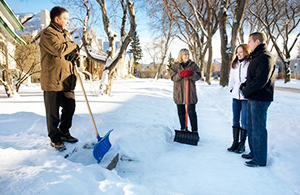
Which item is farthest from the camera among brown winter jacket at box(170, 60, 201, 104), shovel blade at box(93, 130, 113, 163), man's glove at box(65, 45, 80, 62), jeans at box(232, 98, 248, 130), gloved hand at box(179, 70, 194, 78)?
brown winter jacket at box(170, 60, 201, 104)

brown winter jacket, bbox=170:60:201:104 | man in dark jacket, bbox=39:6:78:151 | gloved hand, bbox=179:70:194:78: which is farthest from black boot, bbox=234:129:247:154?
man in dark jacket, bbox=39:6:78:151

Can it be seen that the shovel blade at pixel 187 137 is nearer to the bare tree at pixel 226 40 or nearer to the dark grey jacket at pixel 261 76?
the dark grey jacket at pixel 261 76

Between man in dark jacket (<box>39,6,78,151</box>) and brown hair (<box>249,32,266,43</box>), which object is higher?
brown hair (<box>249,32,266,43</box>)

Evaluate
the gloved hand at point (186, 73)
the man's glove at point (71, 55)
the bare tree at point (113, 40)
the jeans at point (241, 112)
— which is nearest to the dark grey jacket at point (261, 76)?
the jeans at point (241, 112)

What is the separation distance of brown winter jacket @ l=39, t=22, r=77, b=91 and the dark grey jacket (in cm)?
271

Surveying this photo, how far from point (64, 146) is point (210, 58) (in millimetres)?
18174

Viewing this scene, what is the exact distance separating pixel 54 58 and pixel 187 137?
2740 mm

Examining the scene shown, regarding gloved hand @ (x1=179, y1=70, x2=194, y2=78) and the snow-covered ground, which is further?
gloved hand @ (x1=179, y1=70, x2=194, y2=78)

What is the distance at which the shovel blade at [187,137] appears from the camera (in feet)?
12.4

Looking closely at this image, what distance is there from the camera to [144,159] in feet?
10.0

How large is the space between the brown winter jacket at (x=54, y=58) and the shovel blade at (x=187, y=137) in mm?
2295

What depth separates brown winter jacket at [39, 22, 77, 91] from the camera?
106 inches

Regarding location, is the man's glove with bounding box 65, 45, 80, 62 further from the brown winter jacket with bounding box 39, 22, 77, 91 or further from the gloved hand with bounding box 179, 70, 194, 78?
the gloved hand with bounding box 179, 70, 194, 78

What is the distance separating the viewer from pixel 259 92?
283 centimetres
